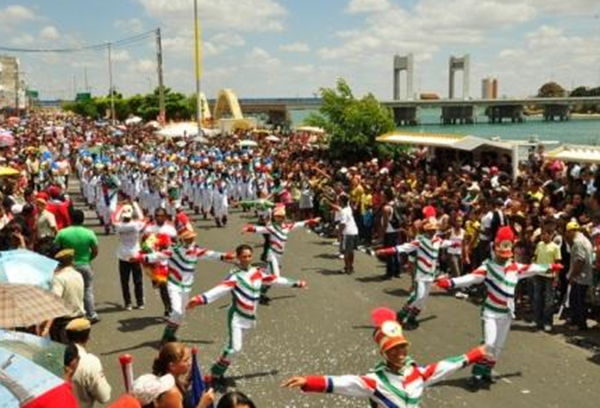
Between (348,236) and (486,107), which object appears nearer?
(348,236)

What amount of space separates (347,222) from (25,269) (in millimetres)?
8701

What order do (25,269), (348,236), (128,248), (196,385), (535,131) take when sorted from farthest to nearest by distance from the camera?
1. (535,131)
2. (348,236)
3. (128,248)
4. (25,269)
5. (196,385)

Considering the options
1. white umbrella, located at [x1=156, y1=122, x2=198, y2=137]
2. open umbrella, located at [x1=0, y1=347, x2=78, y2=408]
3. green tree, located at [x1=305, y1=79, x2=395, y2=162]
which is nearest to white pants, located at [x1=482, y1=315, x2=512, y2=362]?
open umbrella, located at [x1=0, y1=347, x2=78, y2=408]

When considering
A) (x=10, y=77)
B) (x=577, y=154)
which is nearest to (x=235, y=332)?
(x=577, y=154)

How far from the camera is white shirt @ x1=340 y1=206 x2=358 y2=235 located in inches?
578

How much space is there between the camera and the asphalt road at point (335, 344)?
8.20m

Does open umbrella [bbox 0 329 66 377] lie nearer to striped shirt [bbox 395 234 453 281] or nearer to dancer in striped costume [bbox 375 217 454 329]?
dancer in striped costume [bbox 375 217 454 329]

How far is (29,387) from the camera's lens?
12.8 feet

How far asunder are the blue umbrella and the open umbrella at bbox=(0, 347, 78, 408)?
261cm

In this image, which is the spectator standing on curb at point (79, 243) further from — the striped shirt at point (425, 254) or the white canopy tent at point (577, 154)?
the white canopy tent at point (577, 154)

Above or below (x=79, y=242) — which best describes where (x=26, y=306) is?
above

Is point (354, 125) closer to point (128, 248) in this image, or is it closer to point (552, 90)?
point (128, 248)

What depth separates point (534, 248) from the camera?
11445mm

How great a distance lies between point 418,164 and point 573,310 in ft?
41.9
